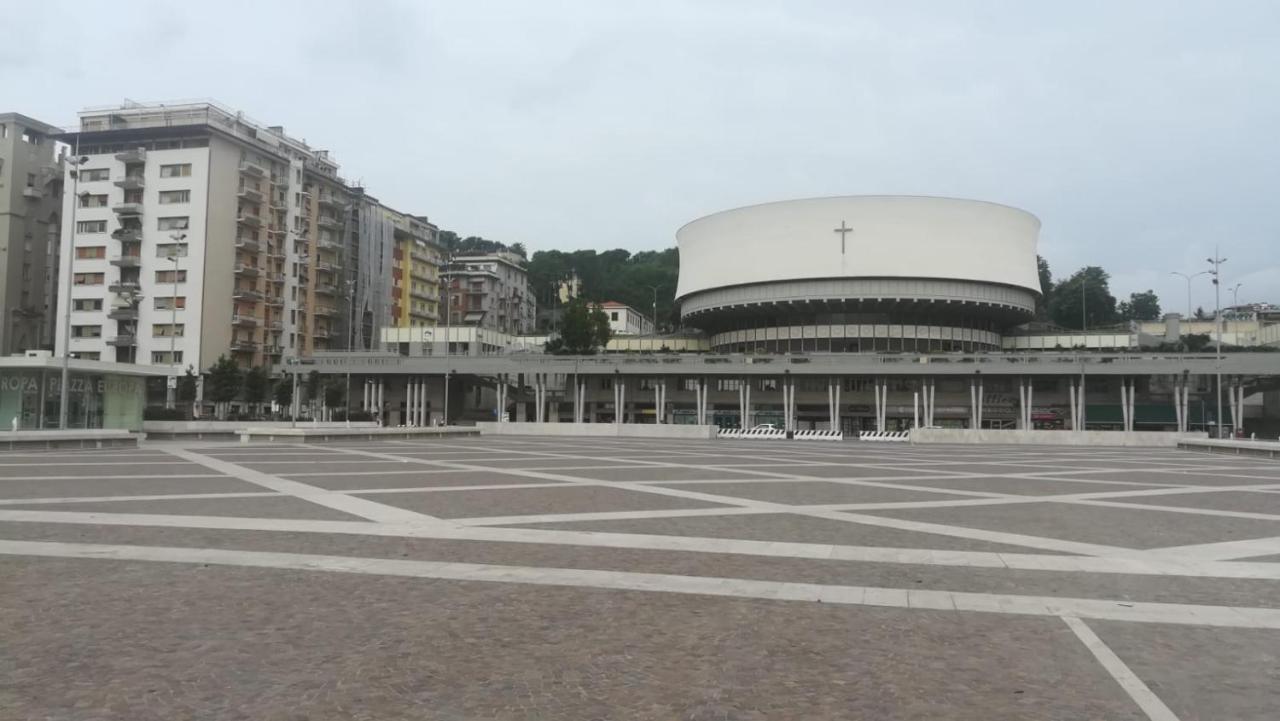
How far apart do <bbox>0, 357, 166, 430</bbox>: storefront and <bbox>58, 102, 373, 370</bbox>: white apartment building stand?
104ft

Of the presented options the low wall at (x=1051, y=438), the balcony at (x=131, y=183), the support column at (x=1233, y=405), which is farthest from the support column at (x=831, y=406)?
the balcony at (x=131, y=183)

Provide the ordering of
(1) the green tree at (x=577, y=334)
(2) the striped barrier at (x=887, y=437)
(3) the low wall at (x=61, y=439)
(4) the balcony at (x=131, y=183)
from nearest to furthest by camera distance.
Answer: (3) the low wall at (x=61, y=439) → (2) the striped barrier at (x=887, y=437) → (4) the balcony at (x=131, y=183) → (1) the green tree at (x=577, y=334)

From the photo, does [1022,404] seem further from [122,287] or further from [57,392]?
[122,287]

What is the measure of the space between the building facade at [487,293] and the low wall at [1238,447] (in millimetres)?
79555

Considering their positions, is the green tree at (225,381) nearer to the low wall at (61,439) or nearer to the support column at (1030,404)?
the low wall at (61,439)

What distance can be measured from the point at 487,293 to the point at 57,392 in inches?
3167

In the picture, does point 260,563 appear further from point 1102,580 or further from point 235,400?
point 235,400

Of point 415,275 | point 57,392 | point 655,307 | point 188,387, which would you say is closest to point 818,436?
point 57,392

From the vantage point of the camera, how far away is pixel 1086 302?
120062 mm

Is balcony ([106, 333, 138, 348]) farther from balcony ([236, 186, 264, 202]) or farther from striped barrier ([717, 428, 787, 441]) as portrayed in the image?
striped barrier ([717, 428, 787, 441])

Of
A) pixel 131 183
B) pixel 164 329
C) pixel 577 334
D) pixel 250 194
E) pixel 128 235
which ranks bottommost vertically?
pixel 164 329

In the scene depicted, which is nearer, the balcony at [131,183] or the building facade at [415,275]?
the balcony at [131,183]

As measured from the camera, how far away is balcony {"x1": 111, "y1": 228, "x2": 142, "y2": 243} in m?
75.6

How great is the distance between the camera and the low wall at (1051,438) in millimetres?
50344
